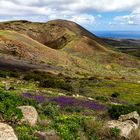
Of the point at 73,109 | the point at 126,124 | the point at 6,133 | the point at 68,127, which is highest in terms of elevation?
the point at 6,133

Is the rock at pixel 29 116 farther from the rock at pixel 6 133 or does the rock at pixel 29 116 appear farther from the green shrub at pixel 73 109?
the green shrub at pixel 73 109

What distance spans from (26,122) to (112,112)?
252 inches

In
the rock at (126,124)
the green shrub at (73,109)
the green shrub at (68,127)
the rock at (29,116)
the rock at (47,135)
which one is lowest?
the green shrub at (73,109)

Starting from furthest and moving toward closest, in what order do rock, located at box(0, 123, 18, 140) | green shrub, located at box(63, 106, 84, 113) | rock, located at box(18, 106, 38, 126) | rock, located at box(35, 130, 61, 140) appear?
green shrub, located at box(63, 106, 84, 113)
rock, located at box(18, 106, 38, 126)
rock, located at box(35, 130, 61, 140)
rock, located at box(0, 123, 18, 140)

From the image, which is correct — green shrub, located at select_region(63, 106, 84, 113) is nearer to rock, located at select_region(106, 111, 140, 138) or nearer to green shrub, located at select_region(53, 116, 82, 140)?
rock, located at select_region(106, 111, 140, 138)

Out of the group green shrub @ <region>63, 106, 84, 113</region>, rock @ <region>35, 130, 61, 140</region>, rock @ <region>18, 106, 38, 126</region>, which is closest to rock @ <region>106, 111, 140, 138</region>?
rock @ <region>35, 130, 61, 140</region>

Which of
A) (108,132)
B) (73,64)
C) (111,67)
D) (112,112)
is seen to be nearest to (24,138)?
(108,132)

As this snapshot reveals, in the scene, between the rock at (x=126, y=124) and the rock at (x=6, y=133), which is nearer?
the rock at (x=6, y=133)

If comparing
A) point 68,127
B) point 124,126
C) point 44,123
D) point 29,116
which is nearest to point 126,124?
point 124,126

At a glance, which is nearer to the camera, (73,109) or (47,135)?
(47,135)

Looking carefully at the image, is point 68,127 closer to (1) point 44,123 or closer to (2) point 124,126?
(1) point 44,123

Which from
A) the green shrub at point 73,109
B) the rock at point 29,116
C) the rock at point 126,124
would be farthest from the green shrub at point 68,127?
the green shrub at point 73,109

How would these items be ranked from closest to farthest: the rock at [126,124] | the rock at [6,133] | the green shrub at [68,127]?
the rock at [6,133] < the green shrub at [68,127] < the rock at [126,124]

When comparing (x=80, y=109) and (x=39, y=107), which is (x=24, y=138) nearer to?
(x=39, y=107)
